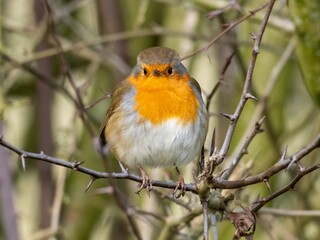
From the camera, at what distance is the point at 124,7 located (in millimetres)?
5445

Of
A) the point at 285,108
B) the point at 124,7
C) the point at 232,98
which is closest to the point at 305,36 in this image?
the point at 232,98

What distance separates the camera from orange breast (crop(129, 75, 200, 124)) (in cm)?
355

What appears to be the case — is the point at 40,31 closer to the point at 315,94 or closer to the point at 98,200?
the point at 98,200

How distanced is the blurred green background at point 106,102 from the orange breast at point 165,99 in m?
0.45

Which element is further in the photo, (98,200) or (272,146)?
(98,200)

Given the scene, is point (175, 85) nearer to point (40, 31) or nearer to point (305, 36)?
point (305, 36)

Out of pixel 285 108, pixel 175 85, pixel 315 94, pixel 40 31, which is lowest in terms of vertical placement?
pixel 315 94

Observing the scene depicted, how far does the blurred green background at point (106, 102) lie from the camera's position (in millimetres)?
4254

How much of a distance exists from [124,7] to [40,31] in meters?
0.86

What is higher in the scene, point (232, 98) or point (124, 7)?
point (124, 7)

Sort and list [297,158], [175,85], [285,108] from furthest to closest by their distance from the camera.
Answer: [285,108] → [175,85] → [297,158]

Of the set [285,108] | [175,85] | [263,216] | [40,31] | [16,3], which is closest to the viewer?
[175,85]

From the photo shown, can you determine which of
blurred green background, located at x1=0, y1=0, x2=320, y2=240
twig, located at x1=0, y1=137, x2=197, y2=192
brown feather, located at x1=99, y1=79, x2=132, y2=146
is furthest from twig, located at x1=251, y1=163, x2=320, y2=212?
blurred green background, located at x1=0, y1=0, x2=320, y2=240

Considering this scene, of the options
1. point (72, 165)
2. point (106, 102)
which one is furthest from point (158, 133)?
point (106, 102)
